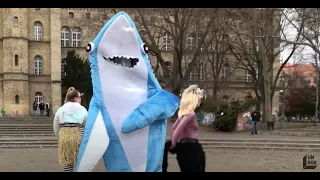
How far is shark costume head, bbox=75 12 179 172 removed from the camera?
6.05 metres

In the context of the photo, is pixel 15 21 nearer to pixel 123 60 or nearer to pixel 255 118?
pixel 255 118

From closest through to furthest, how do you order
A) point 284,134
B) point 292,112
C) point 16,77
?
point 284,134 < point 16,77 < point 292,112

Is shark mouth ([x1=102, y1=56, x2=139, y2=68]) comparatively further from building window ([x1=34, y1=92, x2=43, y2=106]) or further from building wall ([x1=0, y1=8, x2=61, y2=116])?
building window ([x1=34, y1=92, x2=43, y2=106])

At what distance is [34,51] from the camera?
51969 mm

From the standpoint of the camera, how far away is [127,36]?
6.36m

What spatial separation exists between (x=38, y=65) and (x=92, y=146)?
48.6 m

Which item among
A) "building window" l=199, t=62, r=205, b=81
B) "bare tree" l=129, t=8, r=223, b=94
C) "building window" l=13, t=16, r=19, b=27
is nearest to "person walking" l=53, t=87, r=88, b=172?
"bare tree" l=129, t=8, r=223, b=94

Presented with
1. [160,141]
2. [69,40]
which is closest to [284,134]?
[160,141]

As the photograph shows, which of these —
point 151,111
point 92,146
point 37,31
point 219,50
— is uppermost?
point 37,31

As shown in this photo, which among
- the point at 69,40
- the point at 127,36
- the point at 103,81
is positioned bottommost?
the point at 103,81

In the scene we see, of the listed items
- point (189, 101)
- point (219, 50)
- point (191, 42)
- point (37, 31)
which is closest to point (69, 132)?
point (189, 101)

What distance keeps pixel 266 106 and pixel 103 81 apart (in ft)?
82.5
